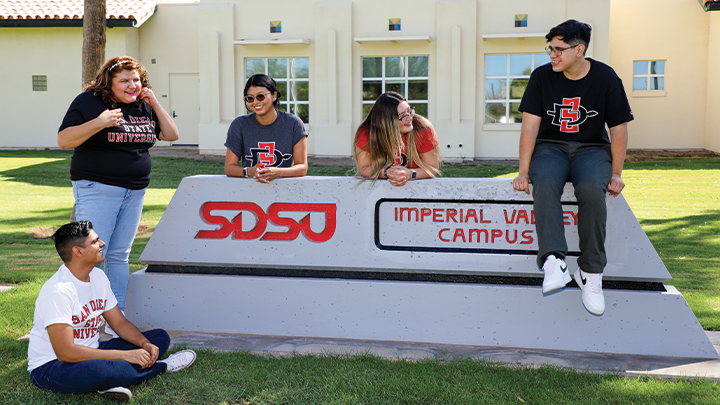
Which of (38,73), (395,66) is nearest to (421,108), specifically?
(395,66)

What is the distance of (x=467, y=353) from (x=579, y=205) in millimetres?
1141

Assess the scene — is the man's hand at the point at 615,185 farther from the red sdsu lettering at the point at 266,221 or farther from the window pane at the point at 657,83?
the window pane at the point at 657,83

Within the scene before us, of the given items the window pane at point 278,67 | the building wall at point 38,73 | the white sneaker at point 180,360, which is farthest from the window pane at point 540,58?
the white sneaker at point 180,360

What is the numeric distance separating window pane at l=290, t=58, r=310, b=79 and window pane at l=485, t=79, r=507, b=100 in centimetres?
533

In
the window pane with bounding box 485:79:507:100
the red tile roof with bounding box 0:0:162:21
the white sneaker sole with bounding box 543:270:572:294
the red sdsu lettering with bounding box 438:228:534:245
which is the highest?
the red tile roof with bounding box 0:0:162:21

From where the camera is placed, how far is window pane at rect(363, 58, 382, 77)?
1750 centimetres

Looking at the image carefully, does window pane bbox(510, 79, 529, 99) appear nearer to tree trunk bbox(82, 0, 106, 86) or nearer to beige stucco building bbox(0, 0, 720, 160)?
beige stucco building bbox(0, 0, 720, 160)

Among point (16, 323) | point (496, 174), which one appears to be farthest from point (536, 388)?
point (496, 174)

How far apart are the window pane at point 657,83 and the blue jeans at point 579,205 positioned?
17.7 metres

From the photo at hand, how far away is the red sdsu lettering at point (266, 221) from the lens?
13.5ft

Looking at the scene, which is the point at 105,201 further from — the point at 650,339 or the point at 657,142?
the point at 657,142

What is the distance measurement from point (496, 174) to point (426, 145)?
1039cm

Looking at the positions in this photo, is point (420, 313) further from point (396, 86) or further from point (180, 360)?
point (396, 86)

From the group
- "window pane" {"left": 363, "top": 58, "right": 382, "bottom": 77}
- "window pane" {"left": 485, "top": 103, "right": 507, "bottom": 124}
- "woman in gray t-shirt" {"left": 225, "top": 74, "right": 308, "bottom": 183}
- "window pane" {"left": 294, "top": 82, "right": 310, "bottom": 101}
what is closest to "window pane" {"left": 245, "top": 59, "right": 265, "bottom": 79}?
"window pane" {"left": 294, "top": 82, "right": 310, "bottom": 101}
